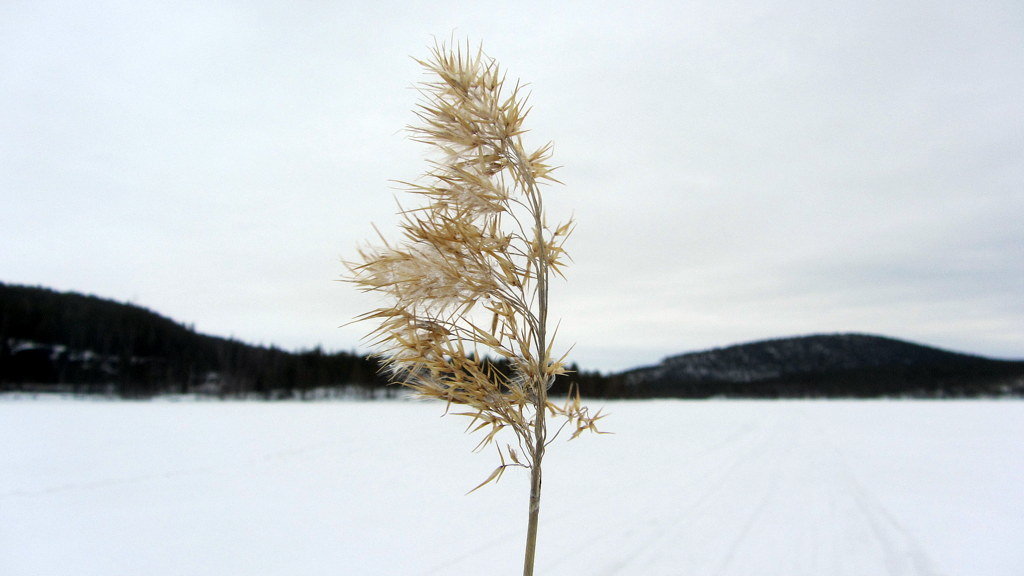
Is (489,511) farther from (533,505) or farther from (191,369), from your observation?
(191,369)

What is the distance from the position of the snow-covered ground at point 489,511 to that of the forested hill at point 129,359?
44.0m

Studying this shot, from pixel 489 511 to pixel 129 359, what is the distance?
2612 inches

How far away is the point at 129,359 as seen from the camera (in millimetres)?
58906

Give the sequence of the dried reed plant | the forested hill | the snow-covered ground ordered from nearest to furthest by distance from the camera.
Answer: the dried reed plant, the snow-covered ground, the forested hill

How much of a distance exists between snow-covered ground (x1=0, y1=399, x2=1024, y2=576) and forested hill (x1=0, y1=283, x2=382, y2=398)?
1732 inches

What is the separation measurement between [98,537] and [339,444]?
9.22m

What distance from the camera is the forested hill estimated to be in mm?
55503

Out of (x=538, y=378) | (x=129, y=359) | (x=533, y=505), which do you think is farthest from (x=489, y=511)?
(x=129, y=359)

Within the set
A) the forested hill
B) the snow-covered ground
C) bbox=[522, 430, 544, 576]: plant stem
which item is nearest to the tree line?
the forested hill

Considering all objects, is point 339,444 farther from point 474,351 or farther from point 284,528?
point 474,351

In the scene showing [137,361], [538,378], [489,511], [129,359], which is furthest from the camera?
[137,361]

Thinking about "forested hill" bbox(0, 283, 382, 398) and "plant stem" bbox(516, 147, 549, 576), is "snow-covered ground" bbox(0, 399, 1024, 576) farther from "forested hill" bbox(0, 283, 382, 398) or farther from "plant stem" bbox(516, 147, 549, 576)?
"forested hill" bbox(0, 283, 382, 398)

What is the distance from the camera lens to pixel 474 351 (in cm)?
262

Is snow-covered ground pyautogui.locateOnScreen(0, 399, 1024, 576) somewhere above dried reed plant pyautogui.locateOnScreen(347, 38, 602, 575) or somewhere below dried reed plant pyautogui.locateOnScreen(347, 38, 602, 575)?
below
